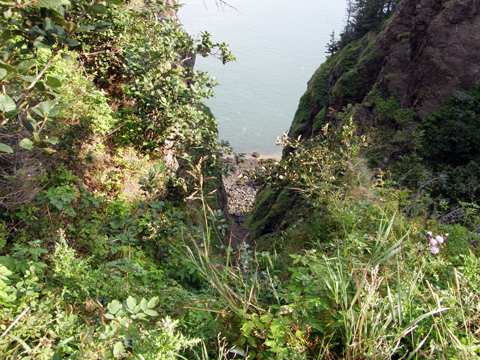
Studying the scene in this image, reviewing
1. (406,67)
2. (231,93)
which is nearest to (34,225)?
(406,67)

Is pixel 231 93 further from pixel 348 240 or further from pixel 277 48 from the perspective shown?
pixel 348 240

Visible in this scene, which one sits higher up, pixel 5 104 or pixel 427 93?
pixel 5 104

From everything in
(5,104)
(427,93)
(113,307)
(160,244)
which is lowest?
(160,244)

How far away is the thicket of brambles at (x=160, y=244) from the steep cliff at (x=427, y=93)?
7.82 meters

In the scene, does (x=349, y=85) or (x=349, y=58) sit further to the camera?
(x=349, y=58)

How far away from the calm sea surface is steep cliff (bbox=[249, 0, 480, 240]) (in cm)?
2279

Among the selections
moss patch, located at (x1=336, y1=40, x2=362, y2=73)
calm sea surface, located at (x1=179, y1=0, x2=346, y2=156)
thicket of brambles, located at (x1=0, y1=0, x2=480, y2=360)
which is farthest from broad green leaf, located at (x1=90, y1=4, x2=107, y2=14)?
calm sea surface, located at (x1=179, y1=0, x2=346, y2=156)

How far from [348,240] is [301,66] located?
49.3 m

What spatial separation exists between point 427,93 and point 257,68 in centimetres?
3358

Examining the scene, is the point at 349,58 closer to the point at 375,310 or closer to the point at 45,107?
the point at 375,310

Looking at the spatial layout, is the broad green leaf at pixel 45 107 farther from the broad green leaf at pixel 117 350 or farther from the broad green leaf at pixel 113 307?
the broad green leaf at pixel 117 350

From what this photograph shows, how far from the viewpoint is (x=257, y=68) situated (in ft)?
151

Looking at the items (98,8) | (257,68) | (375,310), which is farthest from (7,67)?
(257,68)

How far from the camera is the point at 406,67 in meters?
17.8
